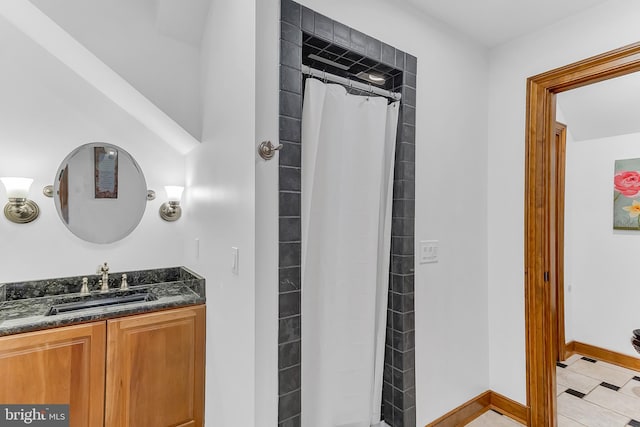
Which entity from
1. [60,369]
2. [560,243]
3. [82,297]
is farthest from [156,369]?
[560,243]

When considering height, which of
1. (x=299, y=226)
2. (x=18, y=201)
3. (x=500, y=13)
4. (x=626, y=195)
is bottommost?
(x=299, y=226)

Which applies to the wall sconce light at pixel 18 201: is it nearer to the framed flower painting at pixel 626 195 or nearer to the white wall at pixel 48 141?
the white wall at pixel 48 141

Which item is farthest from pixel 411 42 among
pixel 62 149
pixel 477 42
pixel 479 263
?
pixel 62 149

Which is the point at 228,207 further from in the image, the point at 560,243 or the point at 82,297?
the point at 560,243

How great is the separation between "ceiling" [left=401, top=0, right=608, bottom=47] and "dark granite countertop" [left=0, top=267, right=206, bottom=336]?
2.15 metres

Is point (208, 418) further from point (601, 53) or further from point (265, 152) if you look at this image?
point (601, 53)

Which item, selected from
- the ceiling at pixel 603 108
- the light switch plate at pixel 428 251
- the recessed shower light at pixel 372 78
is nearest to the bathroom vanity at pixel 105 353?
the light switch plate at pixel 428 251

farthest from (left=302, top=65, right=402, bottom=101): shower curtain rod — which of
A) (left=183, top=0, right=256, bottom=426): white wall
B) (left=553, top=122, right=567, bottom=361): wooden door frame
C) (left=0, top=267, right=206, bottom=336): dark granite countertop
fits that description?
(left=553, top=122, right=567, bottom=361): wooden door frame

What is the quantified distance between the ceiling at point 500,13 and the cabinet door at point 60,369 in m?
2.51

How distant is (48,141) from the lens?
1.89 m

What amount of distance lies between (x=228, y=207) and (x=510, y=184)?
1828mm

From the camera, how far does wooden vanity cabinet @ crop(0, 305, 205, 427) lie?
144cm

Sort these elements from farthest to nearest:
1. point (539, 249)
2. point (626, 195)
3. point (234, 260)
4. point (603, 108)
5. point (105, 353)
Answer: point (626, 195) → point (603, 108) → point (539, 249) → point (105, 353) → point (234, 260)

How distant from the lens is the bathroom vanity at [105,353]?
1450mm
